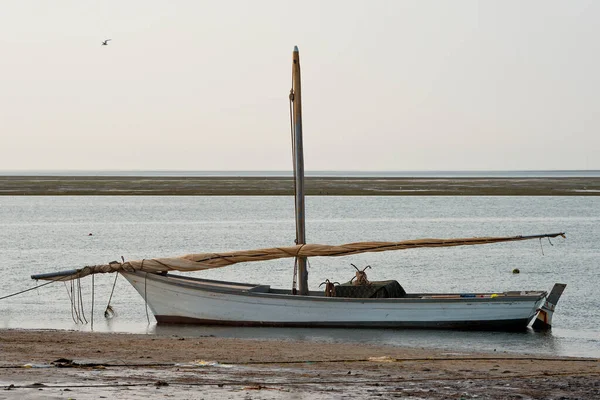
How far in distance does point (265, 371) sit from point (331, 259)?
1007 inches

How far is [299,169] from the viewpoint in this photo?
22641mm

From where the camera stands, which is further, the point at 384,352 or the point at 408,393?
the point at 384,352

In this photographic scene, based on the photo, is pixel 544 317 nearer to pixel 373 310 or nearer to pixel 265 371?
pixel 373 310

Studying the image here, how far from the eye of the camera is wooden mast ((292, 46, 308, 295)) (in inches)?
883

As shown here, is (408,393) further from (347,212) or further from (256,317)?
(347,212)

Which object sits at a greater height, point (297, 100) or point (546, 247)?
point (297, 100)

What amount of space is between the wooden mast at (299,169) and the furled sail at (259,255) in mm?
734

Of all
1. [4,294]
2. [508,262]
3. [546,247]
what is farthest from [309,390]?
[546,247]

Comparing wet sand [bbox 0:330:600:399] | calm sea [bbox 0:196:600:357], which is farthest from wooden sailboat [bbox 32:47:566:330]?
wet sand [bbox 0:330:600:399]

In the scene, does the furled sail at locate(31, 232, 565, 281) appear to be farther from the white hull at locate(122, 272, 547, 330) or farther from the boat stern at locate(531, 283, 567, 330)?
the boat stern at locate(531, 283, 567, 330)

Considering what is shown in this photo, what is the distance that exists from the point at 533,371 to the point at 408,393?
349 centimetres

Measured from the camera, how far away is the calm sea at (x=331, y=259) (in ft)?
70.4

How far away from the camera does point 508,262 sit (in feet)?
127

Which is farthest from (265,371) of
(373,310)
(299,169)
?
(299,169)
